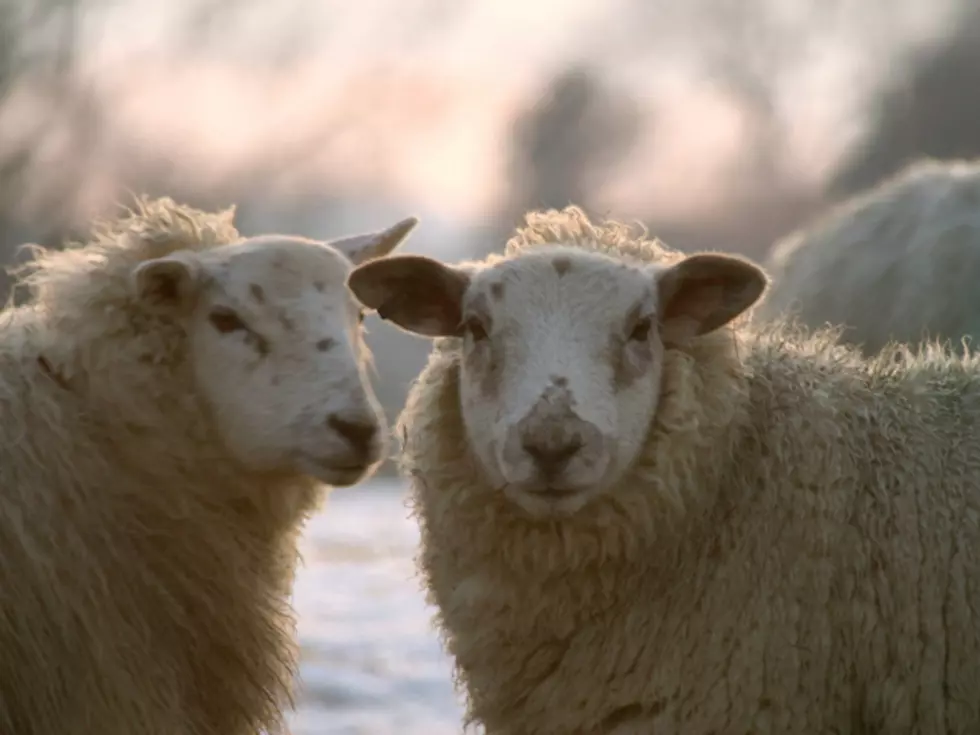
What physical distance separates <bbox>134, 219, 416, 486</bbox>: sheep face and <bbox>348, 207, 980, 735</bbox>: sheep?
0.46 ft

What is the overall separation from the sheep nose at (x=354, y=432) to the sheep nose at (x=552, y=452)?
517mm

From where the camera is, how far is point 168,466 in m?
3.00

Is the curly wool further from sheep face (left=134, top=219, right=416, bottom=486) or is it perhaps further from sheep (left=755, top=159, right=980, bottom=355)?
sheep (left=755, top=159, right=980, bottom=355)

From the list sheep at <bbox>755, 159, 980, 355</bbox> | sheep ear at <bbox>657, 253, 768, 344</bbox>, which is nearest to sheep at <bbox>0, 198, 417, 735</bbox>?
sheep ear at <bbox>657, 253, 768, 344</bbox>

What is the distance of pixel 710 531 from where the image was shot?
2666mm

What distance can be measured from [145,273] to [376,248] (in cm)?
65

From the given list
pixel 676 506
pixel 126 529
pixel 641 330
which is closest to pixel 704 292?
pixel 641 330

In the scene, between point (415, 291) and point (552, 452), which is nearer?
point (552, 452)

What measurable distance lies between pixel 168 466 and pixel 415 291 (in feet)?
2.26

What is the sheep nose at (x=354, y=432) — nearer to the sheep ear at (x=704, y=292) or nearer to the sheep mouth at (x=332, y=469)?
the sheep mouth at (x=332, y=469)

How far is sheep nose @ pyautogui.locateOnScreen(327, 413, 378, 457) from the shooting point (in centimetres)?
285

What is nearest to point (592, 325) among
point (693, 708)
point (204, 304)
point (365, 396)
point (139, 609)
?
point (365, 396)

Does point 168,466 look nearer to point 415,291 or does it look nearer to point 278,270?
point 278,270

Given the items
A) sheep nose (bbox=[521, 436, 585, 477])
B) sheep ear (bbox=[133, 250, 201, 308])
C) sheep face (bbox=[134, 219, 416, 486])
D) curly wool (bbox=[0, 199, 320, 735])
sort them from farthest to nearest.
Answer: sheep ear (bbox=[133, 250, 201, 308]), sheep face (bbox=[134, 219, 416, 486]), curly wool (bbox=[0, 199, 320, 735]), sheep nose (bbox=[521, 436, 585, 477])
